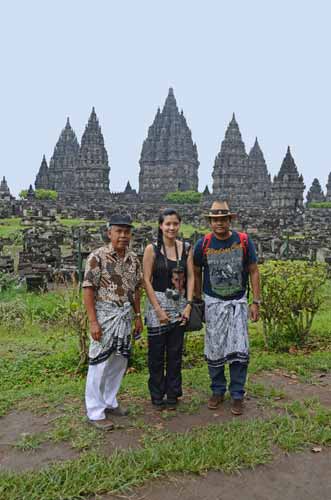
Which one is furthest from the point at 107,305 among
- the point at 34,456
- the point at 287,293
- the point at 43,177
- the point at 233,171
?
the point at 43,177

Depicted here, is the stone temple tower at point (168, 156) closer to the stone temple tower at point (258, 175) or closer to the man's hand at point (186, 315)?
the stone temple tower at point (258, 175)

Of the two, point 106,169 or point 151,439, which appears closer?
point 151,439

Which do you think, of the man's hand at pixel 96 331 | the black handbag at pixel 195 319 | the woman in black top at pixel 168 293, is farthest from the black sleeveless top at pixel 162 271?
the man's hand at pixel 96 331

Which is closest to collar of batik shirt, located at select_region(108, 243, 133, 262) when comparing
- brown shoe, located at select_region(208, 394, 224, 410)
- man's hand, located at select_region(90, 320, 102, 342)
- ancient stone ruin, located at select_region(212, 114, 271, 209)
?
man's hand, located at select_region(90, 320, 102, 342)

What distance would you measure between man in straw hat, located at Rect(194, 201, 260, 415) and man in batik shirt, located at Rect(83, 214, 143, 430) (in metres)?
0.72

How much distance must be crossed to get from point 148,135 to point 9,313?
223ft

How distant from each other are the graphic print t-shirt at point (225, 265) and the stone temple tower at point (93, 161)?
6109cm

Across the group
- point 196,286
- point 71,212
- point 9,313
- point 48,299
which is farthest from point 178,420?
point 71,212

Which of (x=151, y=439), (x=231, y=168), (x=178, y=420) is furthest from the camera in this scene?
(x=231, y=168)

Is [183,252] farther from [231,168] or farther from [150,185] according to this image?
[150,185]

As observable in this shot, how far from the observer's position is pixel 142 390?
4.93m

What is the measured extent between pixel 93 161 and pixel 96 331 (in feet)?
205

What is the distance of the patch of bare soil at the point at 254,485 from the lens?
3096 mm

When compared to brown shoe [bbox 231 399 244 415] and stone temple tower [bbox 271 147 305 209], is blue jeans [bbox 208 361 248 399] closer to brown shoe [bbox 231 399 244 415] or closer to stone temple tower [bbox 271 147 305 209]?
brown shoe [bbox 231 399 244 415]
